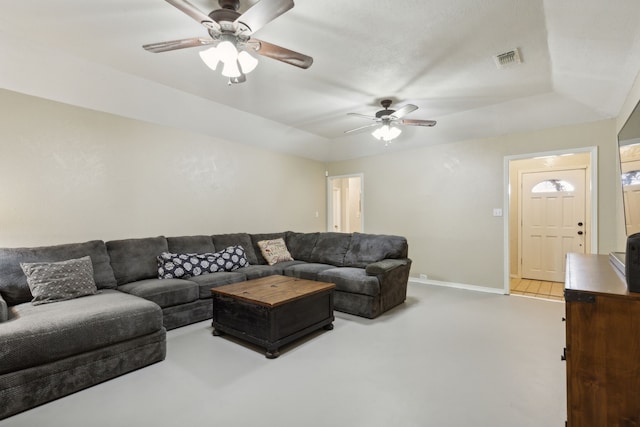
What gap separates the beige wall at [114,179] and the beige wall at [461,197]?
234 centimetres

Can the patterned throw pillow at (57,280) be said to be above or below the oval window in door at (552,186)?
below

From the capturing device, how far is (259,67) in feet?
9.95

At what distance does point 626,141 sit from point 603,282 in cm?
190

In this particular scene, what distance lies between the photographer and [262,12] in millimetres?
1772

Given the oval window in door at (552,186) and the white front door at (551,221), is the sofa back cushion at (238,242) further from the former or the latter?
the oval window in door at (552,186)

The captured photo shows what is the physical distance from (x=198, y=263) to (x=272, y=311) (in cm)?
170

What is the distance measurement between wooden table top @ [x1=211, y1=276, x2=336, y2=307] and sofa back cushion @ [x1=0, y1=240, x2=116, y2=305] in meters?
1.23

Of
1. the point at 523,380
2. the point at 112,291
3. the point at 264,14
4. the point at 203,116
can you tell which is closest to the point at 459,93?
the point at 264,14

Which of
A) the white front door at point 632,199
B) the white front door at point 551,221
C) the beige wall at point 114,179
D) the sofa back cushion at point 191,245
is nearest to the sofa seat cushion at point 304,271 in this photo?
the sofa back cushion at point 191,245

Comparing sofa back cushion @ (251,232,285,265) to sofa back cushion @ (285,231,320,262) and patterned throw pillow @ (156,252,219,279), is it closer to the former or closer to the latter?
sofa back cushion @ (285,231,320,262)

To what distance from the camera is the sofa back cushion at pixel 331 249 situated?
467 centimetres

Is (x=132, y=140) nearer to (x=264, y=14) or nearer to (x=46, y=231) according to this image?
(x=46, y=231)

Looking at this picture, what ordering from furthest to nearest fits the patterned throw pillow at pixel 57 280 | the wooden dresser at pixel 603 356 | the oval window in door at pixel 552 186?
the oval window in door at pixel 552 186
the patterned throw pillow at pixel 57 280
the wooden dresser at pixel 603 356

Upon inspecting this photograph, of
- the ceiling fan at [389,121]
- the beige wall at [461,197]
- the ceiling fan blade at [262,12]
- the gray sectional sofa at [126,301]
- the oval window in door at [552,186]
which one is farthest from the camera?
the oval window in door at [552,186]
